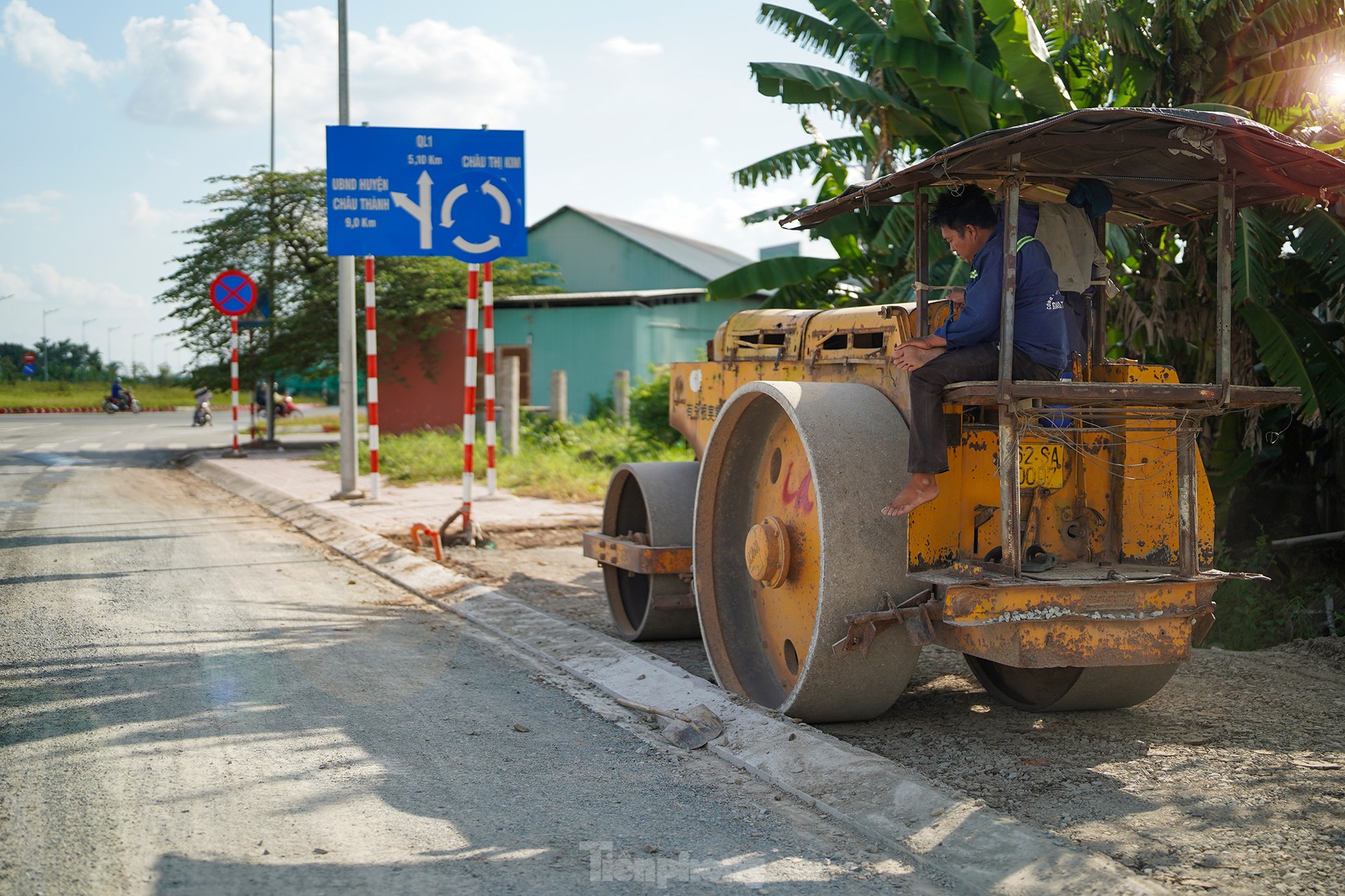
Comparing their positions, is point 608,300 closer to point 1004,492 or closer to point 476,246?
point 476,246

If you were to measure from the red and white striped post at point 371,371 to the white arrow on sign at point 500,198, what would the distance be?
1383 mm

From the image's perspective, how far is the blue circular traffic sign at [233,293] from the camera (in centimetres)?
1864

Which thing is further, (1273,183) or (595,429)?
(595,429)

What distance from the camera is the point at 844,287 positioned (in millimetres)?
11883

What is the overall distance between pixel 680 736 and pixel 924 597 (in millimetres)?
1207

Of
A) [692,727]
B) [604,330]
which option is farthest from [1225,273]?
[604,330]

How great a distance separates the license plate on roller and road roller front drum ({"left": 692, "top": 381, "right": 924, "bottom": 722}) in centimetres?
46

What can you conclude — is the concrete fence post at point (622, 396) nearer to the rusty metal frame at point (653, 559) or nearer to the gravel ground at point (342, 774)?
the gravel ground at point (342, 774)

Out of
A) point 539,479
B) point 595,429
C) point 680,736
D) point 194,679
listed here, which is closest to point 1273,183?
point 680,736

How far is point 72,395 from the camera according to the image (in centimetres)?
5169

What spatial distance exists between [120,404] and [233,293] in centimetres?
2788

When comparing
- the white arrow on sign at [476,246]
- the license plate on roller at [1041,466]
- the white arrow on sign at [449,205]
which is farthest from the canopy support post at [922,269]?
the white arrow on sign at [449,205]

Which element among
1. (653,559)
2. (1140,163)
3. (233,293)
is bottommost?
(653,559)

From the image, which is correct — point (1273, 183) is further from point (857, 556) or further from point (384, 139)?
point (384, 139)
